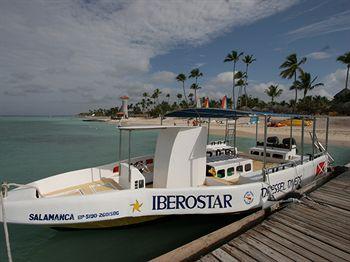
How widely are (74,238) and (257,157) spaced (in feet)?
34.8

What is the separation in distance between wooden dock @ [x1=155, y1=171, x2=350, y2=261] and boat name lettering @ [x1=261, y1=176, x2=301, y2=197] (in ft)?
3.11

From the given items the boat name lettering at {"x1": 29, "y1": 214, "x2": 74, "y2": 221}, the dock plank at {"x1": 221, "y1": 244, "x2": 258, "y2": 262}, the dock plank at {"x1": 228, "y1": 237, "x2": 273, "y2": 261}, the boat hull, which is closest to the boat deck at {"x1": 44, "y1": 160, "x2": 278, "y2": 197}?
the boat hull

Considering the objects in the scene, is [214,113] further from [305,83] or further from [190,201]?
[305,83]

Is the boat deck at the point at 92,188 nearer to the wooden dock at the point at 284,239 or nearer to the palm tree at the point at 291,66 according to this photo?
the wooden dock at the point at 284,239

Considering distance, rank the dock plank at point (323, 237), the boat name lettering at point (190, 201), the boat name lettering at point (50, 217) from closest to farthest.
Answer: the dock plank at point (323, 237) < the boat name lettering at point (50, 217) < the boat name lettering at point (190, 201)

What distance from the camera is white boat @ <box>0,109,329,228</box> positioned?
6615mm

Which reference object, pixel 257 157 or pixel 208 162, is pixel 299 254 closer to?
pixel 208 162

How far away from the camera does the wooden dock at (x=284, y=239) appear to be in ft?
17.7

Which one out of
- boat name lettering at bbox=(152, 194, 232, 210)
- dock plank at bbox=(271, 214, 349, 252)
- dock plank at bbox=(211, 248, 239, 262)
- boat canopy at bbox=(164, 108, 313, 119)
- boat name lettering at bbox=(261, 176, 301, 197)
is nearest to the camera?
dock plank at bbox=(211, 248, 239, 262)

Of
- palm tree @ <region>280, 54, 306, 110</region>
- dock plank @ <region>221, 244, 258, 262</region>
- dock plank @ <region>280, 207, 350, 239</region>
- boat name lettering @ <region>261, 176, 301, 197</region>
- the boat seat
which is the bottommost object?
dock plank @ <region>221, 244, 258, 262</region>

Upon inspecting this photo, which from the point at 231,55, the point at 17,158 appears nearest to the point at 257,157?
the point at 17,158

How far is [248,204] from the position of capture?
8.29 m

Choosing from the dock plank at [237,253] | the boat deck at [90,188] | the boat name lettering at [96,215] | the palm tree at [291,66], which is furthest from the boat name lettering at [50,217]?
the palm tree at [291,66]

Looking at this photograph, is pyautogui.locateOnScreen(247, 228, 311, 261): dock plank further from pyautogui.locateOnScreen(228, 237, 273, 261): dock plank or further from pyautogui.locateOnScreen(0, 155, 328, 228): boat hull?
pyautogui.locateOnScreen(0, 155, 328, 228): boat hull
